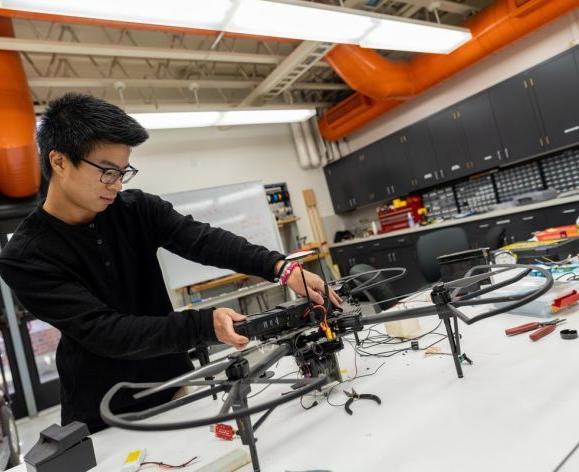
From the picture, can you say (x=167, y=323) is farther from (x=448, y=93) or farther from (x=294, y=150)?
(x=294, y=150)

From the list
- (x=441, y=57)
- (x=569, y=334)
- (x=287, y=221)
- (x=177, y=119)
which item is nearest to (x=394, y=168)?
(x=441, y=57)

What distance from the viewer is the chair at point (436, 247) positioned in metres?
3.06

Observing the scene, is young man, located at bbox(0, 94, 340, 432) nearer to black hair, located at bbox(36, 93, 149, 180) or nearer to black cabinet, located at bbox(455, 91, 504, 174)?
black hair, located at bbox(36, 93, 149, 180)

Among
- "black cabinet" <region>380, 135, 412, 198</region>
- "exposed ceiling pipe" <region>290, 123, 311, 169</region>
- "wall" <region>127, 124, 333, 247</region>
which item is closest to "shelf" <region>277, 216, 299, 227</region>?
"wall" <region>127, 124, 333, 247</region>

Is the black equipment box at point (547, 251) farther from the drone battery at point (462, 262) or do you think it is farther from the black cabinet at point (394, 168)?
the black cabinet at point (394, 168)

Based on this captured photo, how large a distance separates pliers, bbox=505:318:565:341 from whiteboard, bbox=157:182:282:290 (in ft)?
11.5

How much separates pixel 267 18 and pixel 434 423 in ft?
8.10

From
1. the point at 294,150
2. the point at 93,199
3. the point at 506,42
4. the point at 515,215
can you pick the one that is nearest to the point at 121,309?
the point at 93,199

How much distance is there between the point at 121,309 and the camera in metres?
1.20

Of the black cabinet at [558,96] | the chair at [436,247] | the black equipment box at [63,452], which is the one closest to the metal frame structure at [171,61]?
the black cabinet at [558,96]

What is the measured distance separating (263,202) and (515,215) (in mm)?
2871

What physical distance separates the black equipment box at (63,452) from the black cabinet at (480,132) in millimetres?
4461

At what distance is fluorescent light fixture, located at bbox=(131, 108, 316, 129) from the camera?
374 centimetres

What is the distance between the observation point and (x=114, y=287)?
3.92ft
